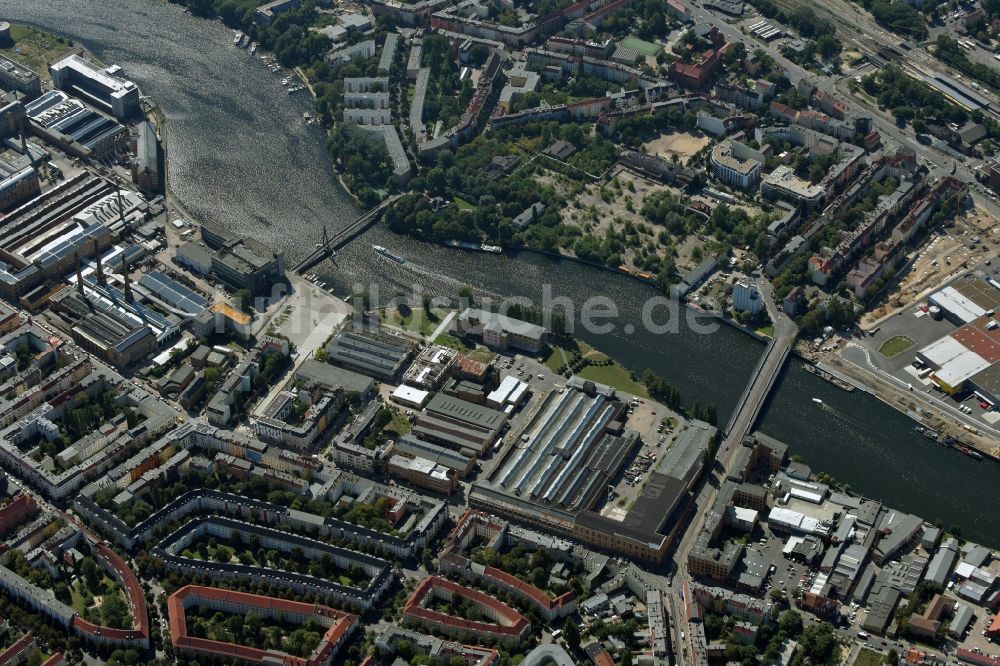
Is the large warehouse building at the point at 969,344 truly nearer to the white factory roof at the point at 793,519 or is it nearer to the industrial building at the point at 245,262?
the white factory roof at the point at 793,519

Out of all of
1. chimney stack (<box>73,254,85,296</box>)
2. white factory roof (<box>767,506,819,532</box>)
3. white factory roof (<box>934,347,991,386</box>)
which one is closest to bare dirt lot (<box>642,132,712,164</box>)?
white factory roof (<box>934,347,991,386</box>)

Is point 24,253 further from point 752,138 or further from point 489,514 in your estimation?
point 752,138

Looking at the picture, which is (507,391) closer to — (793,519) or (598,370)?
(598,370)

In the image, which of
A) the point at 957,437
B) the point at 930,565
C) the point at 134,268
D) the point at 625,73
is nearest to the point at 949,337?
the point at 957,437

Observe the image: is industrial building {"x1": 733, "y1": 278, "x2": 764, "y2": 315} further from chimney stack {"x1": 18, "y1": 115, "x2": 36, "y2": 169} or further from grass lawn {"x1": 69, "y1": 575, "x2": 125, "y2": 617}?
chimney stack {"x1": 18, "y1": 115, "x2": 36, "y2": 169}

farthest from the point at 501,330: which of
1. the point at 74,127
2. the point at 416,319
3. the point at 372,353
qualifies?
the point at 74,127

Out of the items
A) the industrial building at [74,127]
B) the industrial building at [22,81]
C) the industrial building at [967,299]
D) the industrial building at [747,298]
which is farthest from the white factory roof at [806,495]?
the industrial building at [22,81]
